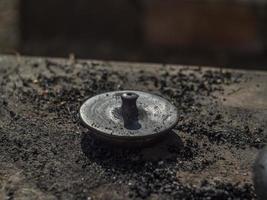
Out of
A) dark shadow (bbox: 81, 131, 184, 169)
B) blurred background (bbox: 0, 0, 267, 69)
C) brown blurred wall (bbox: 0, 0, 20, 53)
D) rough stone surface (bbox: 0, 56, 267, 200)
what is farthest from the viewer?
brown blurred wall (bbox: 0, 0, 20, 53)

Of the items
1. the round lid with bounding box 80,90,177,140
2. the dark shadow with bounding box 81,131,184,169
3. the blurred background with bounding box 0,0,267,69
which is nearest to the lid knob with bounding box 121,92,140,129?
the round lid with bounding box 80,90,177,140

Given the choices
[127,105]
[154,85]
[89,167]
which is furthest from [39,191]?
[154,85]

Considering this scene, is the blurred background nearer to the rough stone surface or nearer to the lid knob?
the rough stone surface

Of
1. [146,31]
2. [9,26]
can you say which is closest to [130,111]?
[146,31]

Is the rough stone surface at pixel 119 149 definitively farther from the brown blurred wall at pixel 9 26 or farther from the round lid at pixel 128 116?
the brown blurred wall at pixel 9 26

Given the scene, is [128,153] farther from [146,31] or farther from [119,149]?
[146,31]

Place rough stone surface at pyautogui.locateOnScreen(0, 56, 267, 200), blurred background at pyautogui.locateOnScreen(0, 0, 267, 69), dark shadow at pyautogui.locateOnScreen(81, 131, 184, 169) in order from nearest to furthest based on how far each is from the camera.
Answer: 1. rough stone surface at pyautogui.locateOnScreen(0, 56, 267, 200)
2. dark shadow at pyautogui.locateOnScreen(81, 131, 184, 169)
3. blurred background at pyautogui.locateOnScreen(0, 0, 267, 69)

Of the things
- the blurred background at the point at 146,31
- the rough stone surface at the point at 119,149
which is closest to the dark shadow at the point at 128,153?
the rough stone surface at the point at 119,149
